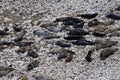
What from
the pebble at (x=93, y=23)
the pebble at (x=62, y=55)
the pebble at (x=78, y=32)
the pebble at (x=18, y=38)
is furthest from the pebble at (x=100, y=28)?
the pebble at (x=18, y=38)

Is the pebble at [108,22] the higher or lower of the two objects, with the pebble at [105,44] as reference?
lower

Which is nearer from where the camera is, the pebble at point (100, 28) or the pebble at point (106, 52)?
the pebble at point (106, 52)

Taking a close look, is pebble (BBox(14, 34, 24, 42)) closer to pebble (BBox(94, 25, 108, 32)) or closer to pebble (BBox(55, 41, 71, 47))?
pebble (BBox(55, 41, 71, 47))

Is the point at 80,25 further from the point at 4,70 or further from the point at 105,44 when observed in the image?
the point at 4,70

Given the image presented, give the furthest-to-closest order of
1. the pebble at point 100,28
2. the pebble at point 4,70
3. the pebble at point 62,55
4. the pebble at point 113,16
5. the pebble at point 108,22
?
the pebble at point 113,16 → the pebble at point 108,22 → the pebble at point 100,28 → the pebble at point 62,55 → the pebble at point 4,70

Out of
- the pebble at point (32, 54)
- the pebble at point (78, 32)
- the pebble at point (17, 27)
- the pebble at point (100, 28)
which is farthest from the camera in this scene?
the pebble at point (17, 27)

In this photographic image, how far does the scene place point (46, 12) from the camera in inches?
697

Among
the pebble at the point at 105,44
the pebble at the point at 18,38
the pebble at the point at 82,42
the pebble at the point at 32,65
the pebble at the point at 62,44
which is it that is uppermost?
the pebble at the point at 105,44

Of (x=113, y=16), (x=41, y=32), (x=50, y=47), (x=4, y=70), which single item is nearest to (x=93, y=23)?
(x=113, y=16)

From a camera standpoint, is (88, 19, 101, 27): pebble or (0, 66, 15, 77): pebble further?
(88, 19, 101, 27): pebble

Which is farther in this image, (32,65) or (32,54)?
(32,54)

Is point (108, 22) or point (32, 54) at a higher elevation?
point (108, 22)

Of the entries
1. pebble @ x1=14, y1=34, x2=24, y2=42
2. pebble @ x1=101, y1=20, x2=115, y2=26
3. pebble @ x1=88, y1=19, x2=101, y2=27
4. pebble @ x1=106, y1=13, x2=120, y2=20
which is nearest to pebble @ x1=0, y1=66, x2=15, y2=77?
pebble @ x1=14, y1=34, x2=24, y2=42

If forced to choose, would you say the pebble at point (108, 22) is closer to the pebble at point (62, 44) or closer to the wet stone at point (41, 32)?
the pebble at point (62, 44)
